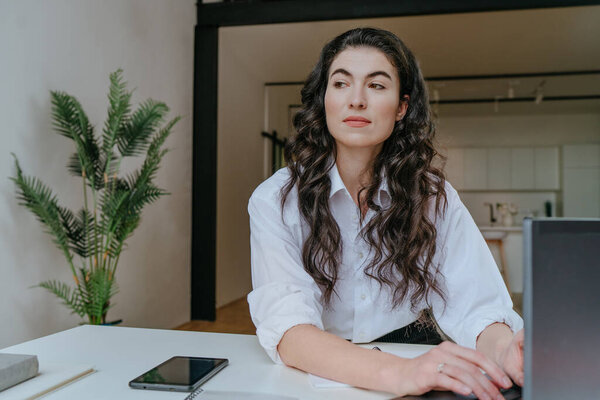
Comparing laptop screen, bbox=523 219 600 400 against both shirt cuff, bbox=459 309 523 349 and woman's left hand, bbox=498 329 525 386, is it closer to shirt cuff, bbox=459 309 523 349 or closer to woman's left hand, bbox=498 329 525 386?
woman's left hand, bbox=498 329 525 386

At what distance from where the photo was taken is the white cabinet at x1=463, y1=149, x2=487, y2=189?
9680 millimetres

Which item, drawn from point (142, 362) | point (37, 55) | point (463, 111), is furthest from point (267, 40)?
point (142, 362)

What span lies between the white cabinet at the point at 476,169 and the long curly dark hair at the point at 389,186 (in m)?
8.74

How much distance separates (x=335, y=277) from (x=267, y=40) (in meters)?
5.24

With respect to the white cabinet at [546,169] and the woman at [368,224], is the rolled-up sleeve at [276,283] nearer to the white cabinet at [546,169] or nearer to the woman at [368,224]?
the woman at [368,224]

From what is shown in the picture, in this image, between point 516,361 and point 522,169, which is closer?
point 516,361

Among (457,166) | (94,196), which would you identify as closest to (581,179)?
(457,166)

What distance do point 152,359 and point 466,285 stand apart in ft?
2.38

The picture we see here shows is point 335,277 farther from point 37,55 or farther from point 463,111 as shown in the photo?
point 463,111

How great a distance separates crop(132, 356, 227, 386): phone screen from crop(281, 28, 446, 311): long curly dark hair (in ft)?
1.33

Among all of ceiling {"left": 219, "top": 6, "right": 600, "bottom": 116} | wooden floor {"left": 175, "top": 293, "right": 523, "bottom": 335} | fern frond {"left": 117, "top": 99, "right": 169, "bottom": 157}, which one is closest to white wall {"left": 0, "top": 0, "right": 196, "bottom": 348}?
wooden floor {"left": 175, "top": 293, "right": 523, "bottom": 335}

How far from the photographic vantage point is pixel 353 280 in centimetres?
132

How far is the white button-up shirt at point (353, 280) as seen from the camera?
42.6 inches

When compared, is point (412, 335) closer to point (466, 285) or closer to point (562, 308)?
point (466, 285)
